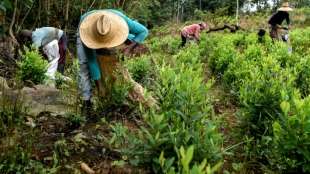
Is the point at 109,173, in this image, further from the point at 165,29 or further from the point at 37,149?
the point at 165,29

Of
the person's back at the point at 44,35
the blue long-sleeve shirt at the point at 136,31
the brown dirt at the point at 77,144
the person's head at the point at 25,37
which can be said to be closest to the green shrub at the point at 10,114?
the brown dirt at the point at 77,144

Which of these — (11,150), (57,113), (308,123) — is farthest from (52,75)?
(308,123)

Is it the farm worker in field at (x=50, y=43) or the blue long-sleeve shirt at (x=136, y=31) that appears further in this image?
the farm worker in field at (x=50, y=43)

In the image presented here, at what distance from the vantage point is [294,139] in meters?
3.32

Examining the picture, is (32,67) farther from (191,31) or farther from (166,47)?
(166,47)

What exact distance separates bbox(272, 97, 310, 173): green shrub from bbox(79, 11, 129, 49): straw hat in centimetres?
213

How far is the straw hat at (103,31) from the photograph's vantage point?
4934mm

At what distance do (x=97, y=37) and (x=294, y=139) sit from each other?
2.50 m

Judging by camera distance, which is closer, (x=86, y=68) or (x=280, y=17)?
(x=86, y=68)

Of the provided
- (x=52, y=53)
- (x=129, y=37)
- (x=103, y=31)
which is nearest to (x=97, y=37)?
(x=103, y=31)

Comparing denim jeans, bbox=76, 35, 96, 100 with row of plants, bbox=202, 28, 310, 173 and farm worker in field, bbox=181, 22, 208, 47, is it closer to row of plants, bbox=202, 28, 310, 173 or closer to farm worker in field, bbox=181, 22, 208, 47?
row of plants, bbox=202, 28, 310, 173

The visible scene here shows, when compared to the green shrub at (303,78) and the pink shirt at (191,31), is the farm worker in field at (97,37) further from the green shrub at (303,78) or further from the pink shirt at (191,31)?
the pink shirt at (191,31)

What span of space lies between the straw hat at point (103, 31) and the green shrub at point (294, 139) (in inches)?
83.7

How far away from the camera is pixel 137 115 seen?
512 cm
